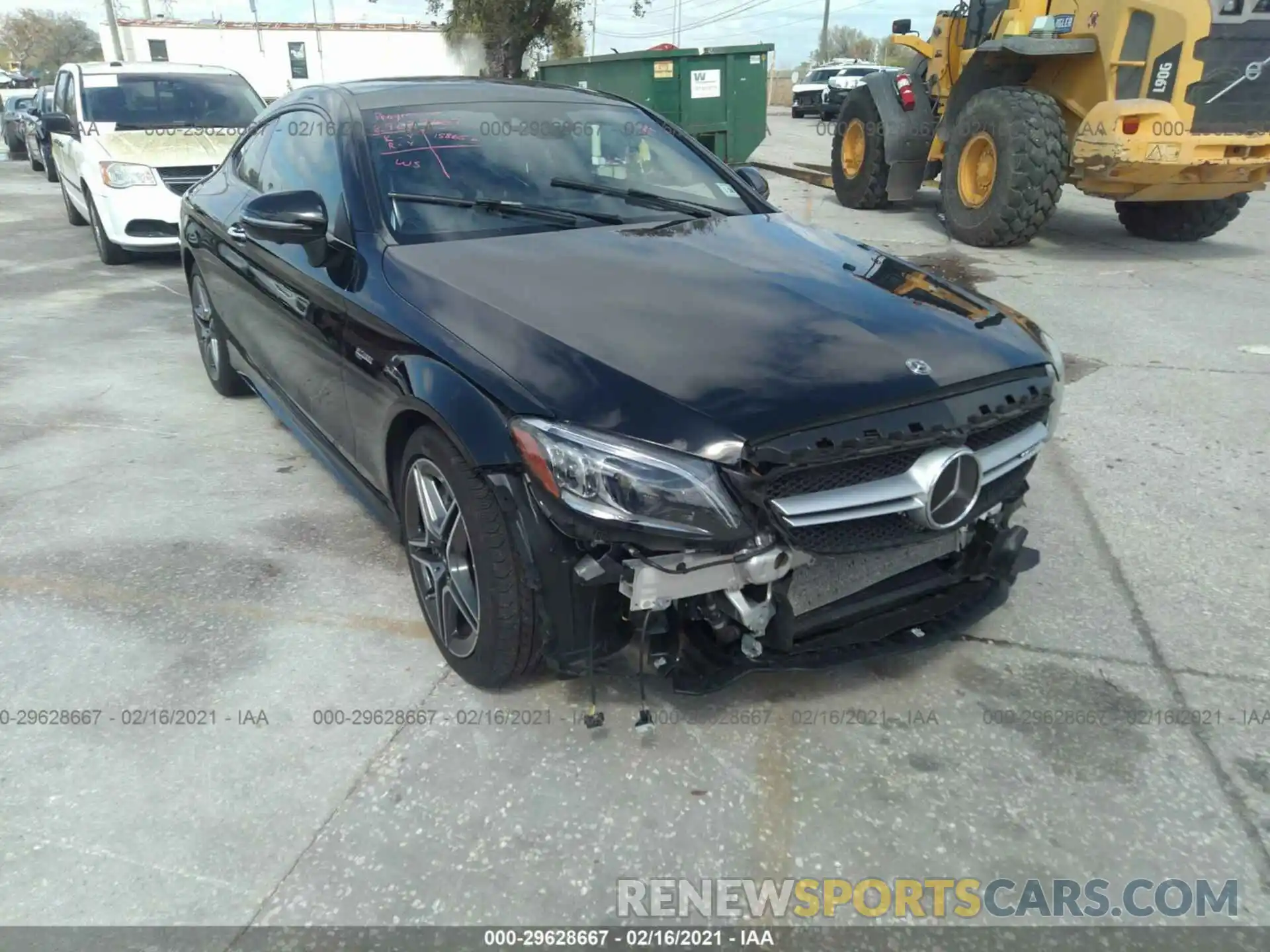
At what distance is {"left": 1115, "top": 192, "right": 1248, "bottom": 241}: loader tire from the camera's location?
353 inches

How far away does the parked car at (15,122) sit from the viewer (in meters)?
19.0

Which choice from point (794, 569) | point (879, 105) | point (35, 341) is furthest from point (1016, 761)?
point (879, 105)

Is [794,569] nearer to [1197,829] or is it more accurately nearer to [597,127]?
[1197,829]

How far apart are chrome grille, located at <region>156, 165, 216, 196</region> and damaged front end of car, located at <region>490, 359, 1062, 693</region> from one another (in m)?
7.37

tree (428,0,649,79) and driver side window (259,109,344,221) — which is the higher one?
tree (428,0,649,79)

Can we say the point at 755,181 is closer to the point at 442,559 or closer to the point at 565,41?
the point at 442,559

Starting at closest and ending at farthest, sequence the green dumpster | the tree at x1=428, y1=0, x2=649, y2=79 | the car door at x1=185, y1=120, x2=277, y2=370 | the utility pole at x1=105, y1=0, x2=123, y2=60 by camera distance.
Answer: the car door at x1=185, y1=120, x2=277, y2=370 → the green dumpster → the tree at x1=428, y1=0, x2=649, y2=79 → the utility pole at x1=105, y1=0, x2=123, y2=60

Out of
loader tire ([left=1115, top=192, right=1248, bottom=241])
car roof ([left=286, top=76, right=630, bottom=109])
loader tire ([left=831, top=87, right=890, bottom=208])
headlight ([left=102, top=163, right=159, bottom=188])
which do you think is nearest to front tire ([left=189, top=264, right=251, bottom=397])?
car roof ([left=286, top=76, right=630, bottom=109])

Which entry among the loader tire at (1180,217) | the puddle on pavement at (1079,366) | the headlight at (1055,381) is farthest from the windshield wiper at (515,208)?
the loader tire at (1180,217)

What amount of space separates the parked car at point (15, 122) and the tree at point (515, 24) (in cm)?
1198

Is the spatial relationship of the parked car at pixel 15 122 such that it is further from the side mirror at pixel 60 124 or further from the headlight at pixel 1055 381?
the headlight at pixel 1055 381

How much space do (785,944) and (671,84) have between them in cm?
1459

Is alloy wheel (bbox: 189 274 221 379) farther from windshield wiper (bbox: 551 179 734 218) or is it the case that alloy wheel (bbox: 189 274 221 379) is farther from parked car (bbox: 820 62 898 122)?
parked car (bbox: 820 62 898 122)

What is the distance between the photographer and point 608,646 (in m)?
2.37
